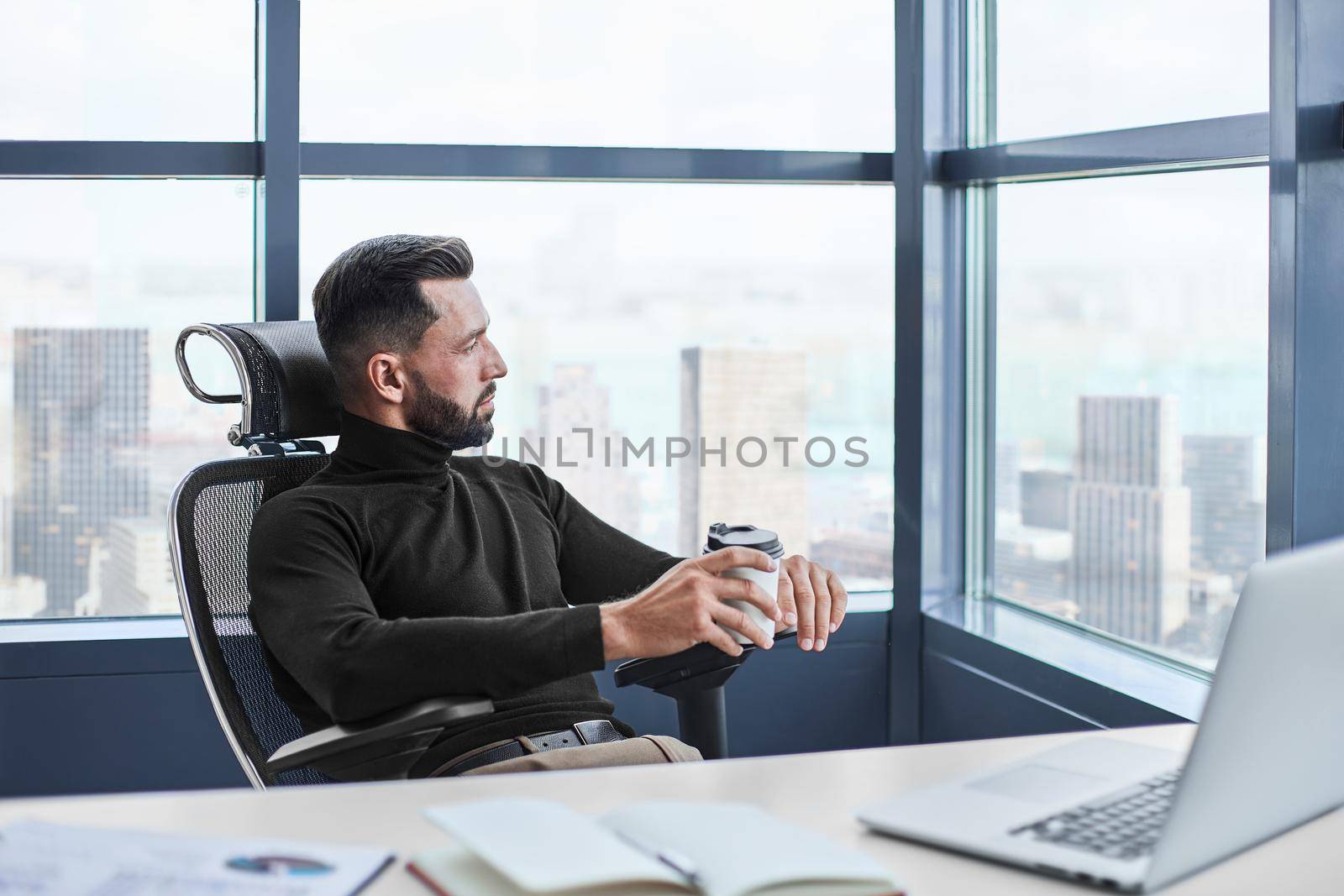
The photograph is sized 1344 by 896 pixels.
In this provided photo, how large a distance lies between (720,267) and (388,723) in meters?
1.70

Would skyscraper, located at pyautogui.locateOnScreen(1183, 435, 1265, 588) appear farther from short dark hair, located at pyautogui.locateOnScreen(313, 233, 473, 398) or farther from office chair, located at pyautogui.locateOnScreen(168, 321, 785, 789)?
short dark hair, located at pyautogui.locateOnScreen(313, 233, 473, 398)

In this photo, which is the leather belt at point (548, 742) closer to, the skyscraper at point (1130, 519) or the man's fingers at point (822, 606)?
the man's fingers at point (822, 606)

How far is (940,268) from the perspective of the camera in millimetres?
2811

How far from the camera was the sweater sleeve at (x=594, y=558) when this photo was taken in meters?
2.10

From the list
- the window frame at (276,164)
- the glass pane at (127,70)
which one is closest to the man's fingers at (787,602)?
the window frame at (276,164)

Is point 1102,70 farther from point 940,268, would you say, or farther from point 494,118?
point 494,118

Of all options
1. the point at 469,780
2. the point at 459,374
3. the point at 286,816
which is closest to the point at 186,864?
the point at 286,816

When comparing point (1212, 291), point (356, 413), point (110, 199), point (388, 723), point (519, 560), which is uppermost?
point (110, 199)

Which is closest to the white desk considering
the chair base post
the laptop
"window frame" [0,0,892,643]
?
the laptop

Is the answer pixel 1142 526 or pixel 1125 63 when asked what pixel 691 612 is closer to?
pixel 1142 526

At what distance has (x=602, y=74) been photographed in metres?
2.78

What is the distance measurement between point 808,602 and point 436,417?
2.34 ft

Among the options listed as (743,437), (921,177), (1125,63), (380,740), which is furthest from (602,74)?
(380,740)

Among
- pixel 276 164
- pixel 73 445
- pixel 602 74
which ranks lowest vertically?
pixel 73 445
